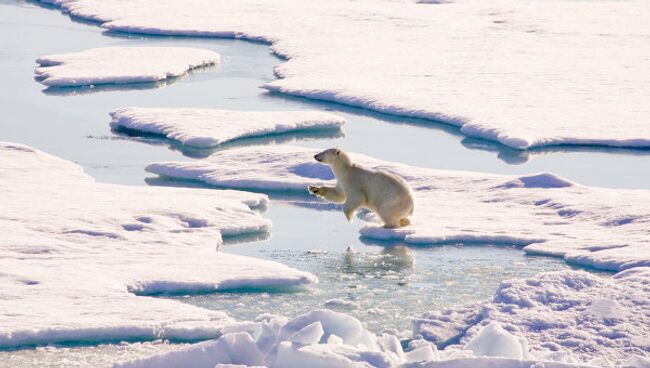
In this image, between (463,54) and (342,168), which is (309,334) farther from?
(463,54)

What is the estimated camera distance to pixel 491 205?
31.8ft

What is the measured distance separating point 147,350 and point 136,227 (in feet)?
8.55

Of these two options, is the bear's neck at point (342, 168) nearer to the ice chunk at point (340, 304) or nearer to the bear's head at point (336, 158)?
the bear's head at point (336, 158)

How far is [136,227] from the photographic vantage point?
8.73 meters

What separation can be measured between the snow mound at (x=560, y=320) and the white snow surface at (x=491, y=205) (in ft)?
4.14

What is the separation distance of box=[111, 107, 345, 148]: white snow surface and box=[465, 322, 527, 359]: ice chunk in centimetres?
650

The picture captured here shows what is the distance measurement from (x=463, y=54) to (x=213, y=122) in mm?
6396

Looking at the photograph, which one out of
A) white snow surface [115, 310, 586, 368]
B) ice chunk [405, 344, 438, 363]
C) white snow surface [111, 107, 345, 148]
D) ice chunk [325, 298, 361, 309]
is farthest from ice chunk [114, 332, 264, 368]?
white snow surface [111, 107, 345, 148]

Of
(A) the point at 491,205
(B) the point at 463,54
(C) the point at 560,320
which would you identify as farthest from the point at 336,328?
(B) the point at 463,54

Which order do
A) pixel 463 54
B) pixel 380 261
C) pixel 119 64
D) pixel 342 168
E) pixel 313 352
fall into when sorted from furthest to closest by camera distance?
pixel 463 54
pixel 119 64
pixel 342 168
pixel 380 261
pixel 313 352

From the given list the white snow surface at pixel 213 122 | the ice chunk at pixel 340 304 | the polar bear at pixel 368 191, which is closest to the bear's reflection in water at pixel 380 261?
the polar bear at pixel 368 191

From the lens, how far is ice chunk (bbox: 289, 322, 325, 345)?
5590mm

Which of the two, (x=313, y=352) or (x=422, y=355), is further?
(x=422, y=355)

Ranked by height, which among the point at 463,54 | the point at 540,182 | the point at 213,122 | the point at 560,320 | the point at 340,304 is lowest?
the point at 340,304
